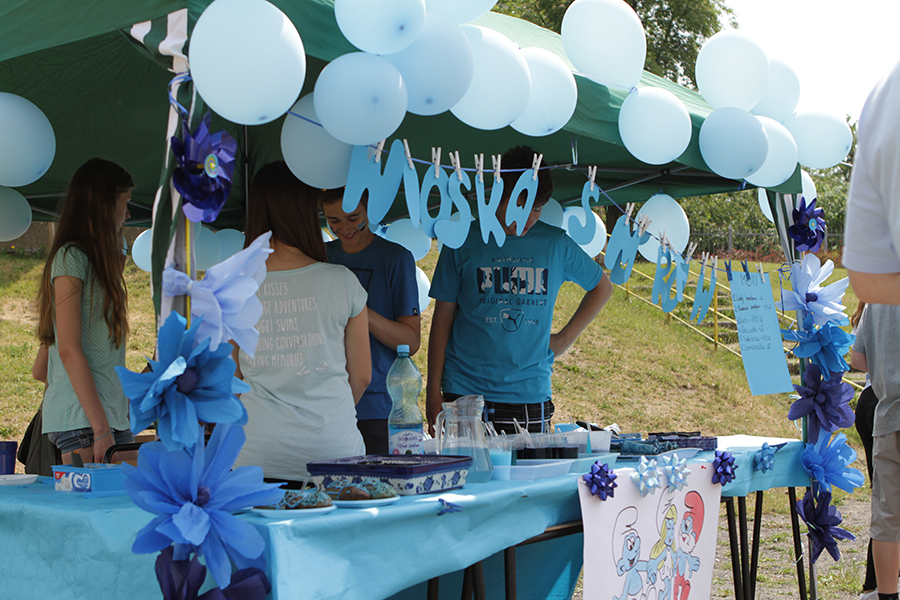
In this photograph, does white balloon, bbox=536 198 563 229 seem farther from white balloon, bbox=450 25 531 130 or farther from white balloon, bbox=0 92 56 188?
white balloon, bbox=0 92 56 188

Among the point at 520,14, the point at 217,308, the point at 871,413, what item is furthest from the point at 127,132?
the point at 520,14

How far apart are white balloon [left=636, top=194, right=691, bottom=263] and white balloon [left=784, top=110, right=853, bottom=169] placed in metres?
0.53

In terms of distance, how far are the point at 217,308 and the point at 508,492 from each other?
782mm

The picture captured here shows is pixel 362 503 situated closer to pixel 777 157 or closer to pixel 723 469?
pixel 723 469

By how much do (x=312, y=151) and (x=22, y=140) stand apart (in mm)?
787

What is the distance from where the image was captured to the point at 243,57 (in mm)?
1406

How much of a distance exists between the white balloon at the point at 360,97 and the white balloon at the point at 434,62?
55mm

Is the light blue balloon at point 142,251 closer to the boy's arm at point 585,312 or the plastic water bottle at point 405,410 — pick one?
the boy's arm at point 585,312

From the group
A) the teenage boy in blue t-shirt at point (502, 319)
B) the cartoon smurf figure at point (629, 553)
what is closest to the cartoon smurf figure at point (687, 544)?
the cartoon smurf figure at point (629, 553)

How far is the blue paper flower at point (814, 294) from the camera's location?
2986 millimetres

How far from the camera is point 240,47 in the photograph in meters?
1.40

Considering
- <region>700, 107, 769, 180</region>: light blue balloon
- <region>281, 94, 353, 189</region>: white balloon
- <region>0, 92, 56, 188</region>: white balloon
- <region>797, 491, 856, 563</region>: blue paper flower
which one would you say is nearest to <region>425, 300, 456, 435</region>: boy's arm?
<region>281, 94, 353, 189</region>: white balloon

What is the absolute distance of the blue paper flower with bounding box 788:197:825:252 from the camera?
3.10 meters

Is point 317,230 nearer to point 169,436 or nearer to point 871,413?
point 169,436
